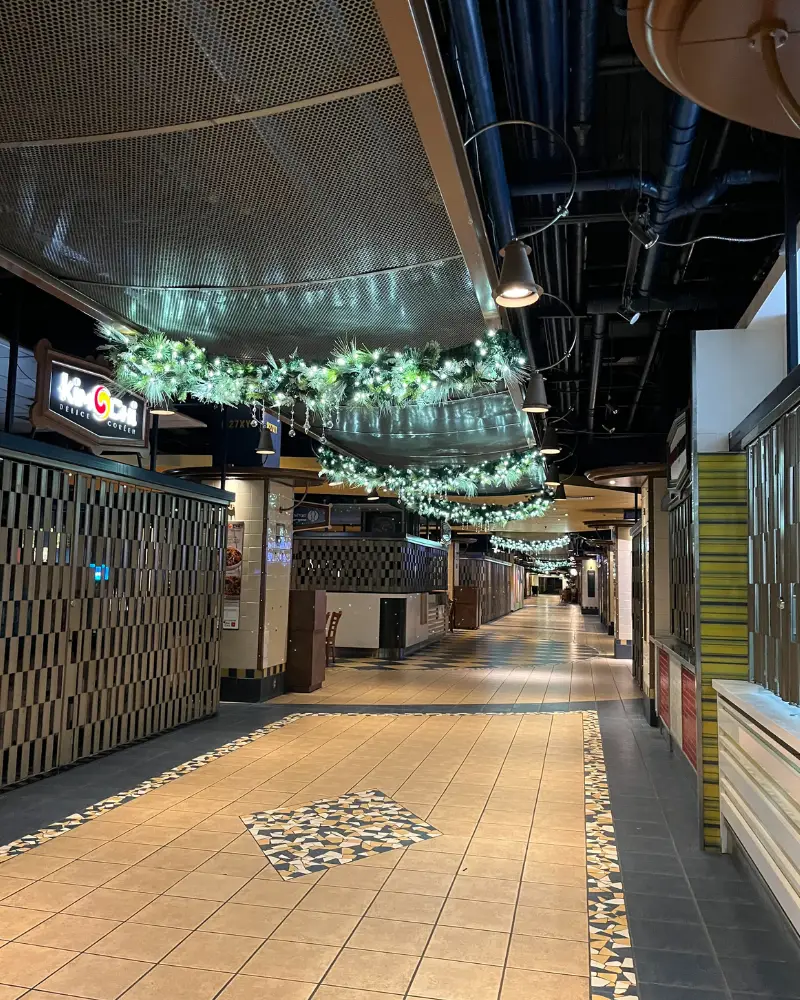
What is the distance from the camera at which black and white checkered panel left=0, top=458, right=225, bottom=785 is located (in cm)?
521

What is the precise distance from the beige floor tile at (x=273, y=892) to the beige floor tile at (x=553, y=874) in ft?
3.69

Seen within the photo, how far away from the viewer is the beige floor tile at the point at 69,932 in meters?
3.00

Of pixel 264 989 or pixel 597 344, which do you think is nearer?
pixel 264 989

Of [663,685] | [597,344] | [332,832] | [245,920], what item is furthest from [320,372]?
[663,685]

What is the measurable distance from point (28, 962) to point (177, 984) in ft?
2.01

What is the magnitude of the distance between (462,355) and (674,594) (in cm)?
418

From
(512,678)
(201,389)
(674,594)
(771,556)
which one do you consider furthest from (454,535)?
(771,556)

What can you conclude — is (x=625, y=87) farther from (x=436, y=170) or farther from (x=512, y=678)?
(x=512, y=678)

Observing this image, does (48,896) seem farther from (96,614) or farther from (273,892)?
(96,614)

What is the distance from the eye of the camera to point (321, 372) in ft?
17.8

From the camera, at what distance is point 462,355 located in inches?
202

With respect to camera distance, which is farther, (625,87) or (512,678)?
(512,678)

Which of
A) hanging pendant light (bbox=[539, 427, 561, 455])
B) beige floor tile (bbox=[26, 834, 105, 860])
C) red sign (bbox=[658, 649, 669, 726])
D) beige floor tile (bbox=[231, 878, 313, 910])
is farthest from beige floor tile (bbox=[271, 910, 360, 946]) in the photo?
hanging pendant light (bbox=[539, 427, 561, 455])

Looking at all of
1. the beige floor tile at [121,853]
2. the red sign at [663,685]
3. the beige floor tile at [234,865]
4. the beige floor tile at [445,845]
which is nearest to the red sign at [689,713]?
the red sign at [663,685]
